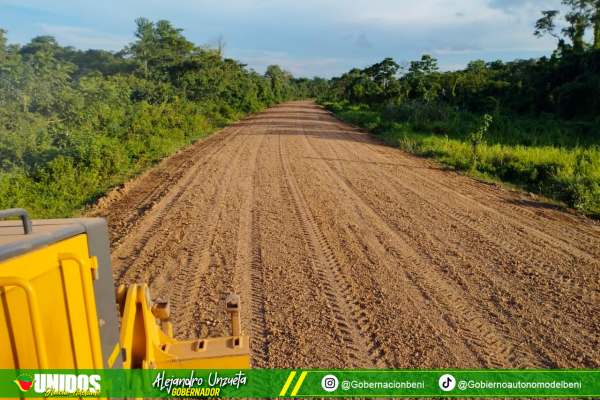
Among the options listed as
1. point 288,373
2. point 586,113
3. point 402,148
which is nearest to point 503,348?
point 288,373

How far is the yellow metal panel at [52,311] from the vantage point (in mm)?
1647

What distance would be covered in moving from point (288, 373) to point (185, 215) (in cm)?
467

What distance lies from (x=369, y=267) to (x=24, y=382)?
437 centimetres

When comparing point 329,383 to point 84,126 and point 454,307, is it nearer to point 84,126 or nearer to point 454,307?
point 454,307

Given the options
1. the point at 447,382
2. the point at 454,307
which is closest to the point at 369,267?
the point at 454,307

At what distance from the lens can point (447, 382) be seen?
3529 mm

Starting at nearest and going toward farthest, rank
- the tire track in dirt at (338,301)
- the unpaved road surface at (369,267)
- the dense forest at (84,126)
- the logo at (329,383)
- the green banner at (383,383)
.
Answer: the green banner at (383,383) < the logo at (329,383) < the tire track in dirt at (338,301) < the unpaved road surface at (369,267) < the dense forest at (84,126)

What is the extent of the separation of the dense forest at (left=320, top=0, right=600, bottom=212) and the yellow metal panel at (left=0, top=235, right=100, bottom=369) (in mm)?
8987

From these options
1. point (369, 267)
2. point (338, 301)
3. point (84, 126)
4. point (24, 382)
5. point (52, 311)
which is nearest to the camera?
point (24, 382)

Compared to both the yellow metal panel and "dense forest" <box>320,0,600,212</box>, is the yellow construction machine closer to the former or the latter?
the yellow metal panel

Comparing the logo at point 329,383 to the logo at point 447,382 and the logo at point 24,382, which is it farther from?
the logo at point 24,382

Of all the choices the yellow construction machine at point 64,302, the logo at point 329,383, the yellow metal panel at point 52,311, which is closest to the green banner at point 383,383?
the logo at point 329,383

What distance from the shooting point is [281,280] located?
207 inches

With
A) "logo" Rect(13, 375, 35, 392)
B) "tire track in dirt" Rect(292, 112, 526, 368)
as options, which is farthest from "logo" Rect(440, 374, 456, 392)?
"logo" Rect(13, 375, 35, 392)
